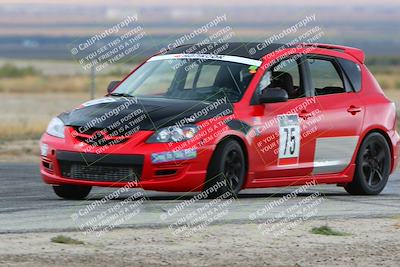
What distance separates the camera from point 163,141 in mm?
12312

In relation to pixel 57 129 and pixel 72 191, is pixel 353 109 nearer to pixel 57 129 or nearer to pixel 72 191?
pixel 72 191

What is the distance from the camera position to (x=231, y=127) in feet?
41.5

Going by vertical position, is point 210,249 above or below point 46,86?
above

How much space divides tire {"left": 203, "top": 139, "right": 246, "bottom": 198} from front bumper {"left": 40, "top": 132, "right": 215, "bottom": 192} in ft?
0.29

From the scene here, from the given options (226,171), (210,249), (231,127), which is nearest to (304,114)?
(231,127)

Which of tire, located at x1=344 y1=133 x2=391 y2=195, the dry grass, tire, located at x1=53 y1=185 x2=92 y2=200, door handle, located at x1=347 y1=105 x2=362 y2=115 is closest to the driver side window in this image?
door handle, located at x1=347 y1=105 x2=362 y2=115

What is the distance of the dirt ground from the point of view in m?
9.16

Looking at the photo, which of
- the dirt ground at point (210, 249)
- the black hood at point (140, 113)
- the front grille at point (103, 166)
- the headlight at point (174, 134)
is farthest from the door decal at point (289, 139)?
the dirt ground at point (210, 249)

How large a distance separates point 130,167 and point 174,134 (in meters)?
0.52

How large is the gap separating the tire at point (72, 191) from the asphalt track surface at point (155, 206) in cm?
8

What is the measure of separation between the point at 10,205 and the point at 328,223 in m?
3.03

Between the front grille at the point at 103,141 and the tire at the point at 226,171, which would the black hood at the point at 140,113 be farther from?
the tire at the point at 226,171

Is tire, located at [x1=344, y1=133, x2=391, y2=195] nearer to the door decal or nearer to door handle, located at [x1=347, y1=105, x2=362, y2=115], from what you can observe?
door handle, located at [x1=347, y1=105, x2=362, y2=115]

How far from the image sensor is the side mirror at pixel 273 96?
13.1 m
